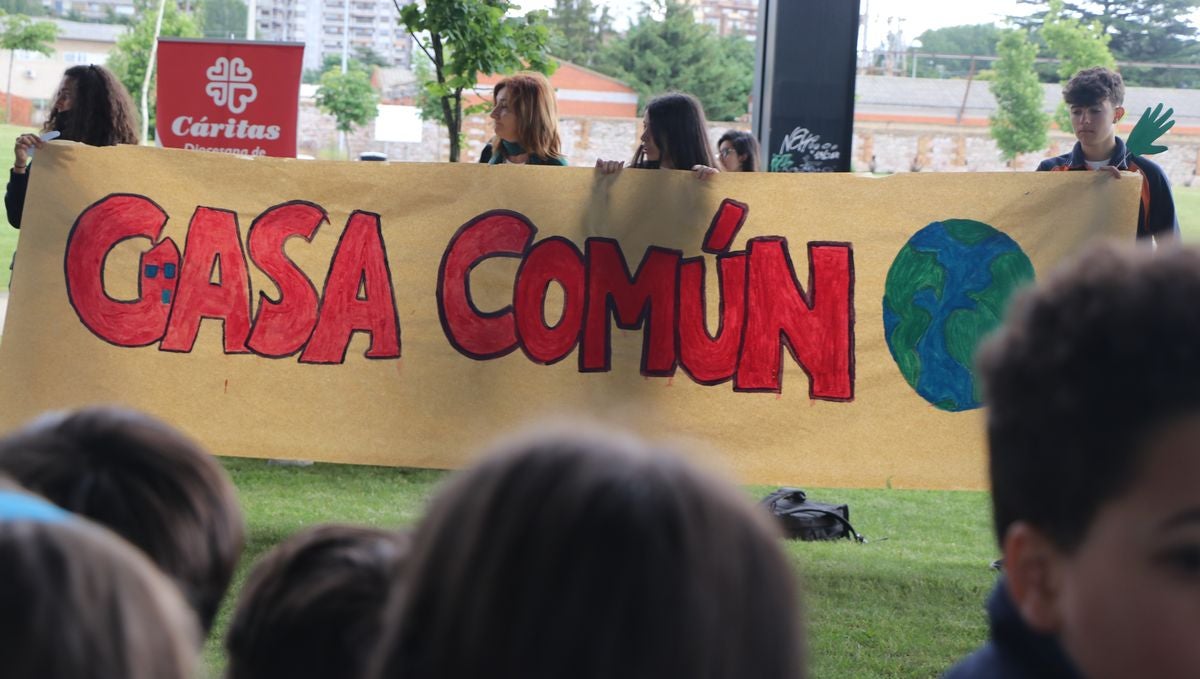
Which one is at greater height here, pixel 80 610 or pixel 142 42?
pixel 142 42

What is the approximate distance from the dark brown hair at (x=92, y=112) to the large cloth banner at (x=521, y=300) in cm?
26

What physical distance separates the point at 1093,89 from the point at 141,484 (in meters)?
4.30

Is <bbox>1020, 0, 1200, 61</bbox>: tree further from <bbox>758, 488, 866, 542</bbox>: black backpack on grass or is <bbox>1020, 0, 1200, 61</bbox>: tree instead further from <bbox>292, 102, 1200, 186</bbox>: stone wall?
<bbox>758, 488, 866, 542</bbox>: black backpack on grass

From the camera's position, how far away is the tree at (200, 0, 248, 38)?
6356 centimetres

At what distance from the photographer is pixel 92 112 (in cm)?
527

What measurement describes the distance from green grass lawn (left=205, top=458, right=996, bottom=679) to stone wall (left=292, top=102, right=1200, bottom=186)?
101 feet

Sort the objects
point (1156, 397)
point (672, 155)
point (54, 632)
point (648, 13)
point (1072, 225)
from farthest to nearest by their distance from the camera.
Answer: point (648, 13)
point (672, 155)
point (1072, 225)
point (1156, 397)
point (54, 632)

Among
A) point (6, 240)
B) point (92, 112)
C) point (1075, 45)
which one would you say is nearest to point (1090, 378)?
point (92, 112)

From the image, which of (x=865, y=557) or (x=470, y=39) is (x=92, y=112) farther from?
(x=865, y=557)

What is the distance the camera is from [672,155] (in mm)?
5137

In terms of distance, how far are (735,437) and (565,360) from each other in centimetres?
69

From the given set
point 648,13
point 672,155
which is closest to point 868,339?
point 672,155

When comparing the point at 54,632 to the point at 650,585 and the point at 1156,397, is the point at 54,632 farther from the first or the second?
the point at 1156,397

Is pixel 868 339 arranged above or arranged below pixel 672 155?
below
